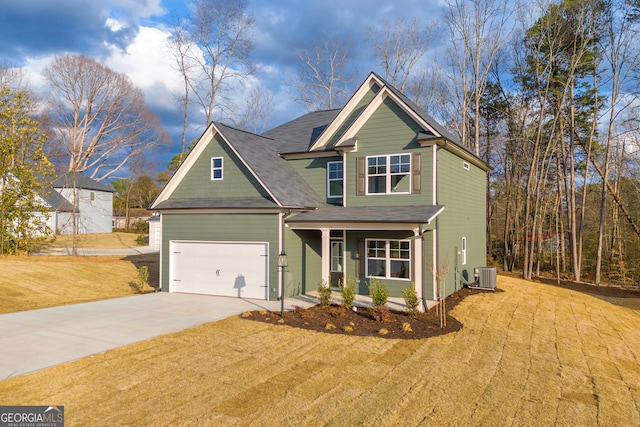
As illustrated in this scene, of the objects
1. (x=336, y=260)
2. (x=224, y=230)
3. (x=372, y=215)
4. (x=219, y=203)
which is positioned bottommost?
(x=336, y=260)

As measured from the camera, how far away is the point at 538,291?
52.9 ft

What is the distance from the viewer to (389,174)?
46.3 ft

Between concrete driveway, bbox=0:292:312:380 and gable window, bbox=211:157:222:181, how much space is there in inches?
173

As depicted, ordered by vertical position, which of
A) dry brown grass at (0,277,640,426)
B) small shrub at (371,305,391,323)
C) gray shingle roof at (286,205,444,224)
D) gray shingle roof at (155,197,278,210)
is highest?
gray shingle roof at (155,197,278,210)

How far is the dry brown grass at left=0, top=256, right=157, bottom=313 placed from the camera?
13.1 metres

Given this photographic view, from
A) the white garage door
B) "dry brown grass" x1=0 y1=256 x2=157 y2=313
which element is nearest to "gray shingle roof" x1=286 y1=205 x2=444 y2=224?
the white garage door

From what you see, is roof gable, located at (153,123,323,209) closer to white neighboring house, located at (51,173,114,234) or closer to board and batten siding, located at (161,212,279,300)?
board and batten siding, located at (161,212,279,300)

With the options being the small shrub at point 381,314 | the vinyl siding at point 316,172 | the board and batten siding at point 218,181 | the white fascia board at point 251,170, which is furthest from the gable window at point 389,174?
the small shrub at point 381,314

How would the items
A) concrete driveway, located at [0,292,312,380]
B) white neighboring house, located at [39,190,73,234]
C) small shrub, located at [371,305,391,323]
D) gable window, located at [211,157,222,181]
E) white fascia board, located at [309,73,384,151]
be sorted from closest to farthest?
concrete driveway, located at [0,292,312,380] → small shrub, located at [371,305,391,323] → gable window, located at [211,157,222,181] → white fascia board, located at [309,73,384,151] → white neighboring house, located at [39,190,73,234]

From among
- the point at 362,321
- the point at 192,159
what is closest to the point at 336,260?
the point at 362,321

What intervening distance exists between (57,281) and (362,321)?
1272cm

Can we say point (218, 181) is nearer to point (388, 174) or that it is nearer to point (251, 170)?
point (251, 170)

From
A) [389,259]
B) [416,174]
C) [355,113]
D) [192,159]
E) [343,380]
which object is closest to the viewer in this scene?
[343,380]

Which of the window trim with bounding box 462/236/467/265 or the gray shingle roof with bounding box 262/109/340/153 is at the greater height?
the gray shingle roof with bounding box 262/109/340/153
